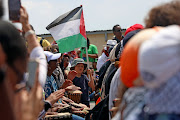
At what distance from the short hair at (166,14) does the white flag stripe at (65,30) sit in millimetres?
5475

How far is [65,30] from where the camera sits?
7961 millimetres

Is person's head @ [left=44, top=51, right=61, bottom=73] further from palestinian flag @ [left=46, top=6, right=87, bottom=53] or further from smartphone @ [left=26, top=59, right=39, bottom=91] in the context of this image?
smartphone @ [left=26, top=59, right=39, bottom=91]

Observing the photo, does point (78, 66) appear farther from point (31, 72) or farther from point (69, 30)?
point (31, 72)

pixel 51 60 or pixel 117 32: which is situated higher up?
pixel 117 32

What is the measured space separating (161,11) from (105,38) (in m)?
17.9

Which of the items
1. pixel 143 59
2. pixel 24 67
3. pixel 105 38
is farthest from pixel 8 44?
pixel 105 38

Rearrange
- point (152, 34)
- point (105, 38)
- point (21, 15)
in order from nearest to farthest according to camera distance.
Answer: point (152, 34) < point (21, 15) < point (105, 38)

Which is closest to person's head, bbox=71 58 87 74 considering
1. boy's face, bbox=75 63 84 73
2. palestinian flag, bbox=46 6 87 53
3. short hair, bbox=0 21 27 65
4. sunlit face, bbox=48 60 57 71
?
boy's face, bbox=75 63 84 73

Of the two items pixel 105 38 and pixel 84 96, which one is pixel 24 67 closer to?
pixel 84 96

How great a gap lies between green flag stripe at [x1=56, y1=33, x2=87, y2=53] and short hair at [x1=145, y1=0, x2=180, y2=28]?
537cm

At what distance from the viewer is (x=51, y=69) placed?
5883 millimetres

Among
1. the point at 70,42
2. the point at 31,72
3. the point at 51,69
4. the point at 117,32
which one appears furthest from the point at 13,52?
the point at 117,32

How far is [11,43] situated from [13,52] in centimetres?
5

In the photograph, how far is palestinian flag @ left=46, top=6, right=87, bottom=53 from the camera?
7.79 meters
